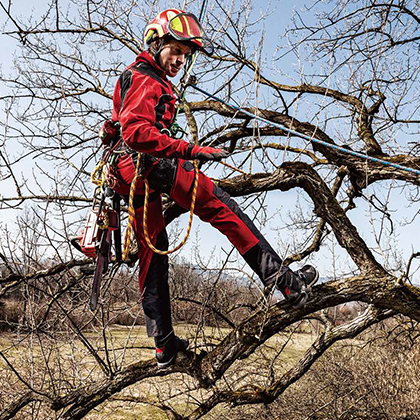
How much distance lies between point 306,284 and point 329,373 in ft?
27.8

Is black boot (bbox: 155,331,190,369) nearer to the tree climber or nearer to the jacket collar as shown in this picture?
the tree climber

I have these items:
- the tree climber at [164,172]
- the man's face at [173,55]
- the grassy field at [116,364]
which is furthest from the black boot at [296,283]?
the man's face at [173,55]

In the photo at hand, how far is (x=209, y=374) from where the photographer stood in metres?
3.08

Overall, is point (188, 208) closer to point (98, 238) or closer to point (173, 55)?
point (98, 238)

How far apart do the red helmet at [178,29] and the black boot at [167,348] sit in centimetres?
198

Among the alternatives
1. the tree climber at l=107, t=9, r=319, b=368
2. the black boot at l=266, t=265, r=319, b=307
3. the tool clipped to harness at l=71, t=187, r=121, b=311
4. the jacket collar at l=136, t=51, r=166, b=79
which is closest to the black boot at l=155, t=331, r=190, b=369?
the tree climber at l=107, t=9, r=319, b=368

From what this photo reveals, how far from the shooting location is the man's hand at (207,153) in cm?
227

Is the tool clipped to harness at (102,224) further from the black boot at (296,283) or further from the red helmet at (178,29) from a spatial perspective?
the black boot at (296,283)

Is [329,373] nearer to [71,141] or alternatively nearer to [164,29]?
[71,141]

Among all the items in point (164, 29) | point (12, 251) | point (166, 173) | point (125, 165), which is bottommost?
point (166, 173)

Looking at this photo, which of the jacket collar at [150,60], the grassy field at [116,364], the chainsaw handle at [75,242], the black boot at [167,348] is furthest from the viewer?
the grassy field at [116,364]

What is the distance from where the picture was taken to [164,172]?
262cm

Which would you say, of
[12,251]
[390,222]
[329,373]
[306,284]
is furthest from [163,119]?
[329,373]

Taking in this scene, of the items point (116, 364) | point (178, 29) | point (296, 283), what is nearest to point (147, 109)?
point (178, 29)
